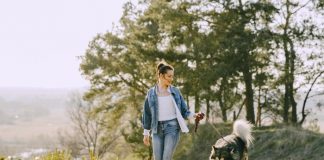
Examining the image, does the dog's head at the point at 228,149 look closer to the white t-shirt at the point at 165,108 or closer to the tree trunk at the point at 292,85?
the white t-shirt at the point at 165,108

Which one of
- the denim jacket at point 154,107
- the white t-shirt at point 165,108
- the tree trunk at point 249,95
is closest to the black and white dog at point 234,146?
the denim jacket at point 154,107

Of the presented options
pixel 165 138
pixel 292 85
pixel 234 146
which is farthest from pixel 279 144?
pixel 165 138

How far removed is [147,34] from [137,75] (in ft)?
9.78

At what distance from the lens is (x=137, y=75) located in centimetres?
3462

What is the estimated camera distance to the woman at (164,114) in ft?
25.2

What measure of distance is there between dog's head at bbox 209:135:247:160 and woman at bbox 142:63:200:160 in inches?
132

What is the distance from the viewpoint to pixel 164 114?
772 centimetres

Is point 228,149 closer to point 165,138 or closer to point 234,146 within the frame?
point 234,146

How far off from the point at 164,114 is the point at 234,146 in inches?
169

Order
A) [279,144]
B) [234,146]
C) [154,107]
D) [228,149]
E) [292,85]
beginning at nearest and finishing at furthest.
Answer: [154,107], [228,149], [234,146], [279,144], [292,85]

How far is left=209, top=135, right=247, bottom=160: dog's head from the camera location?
11.3 metres

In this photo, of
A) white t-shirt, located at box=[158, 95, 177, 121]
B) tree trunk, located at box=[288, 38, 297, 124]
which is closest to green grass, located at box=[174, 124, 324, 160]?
tree trunk, located at box=[288, 38, 297, 124]

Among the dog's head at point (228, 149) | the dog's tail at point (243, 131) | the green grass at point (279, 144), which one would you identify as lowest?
the green grass at point (279, 144)

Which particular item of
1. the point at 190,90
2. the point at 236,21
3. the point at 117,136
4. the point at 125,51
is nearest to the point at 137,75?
the point at 125,51
